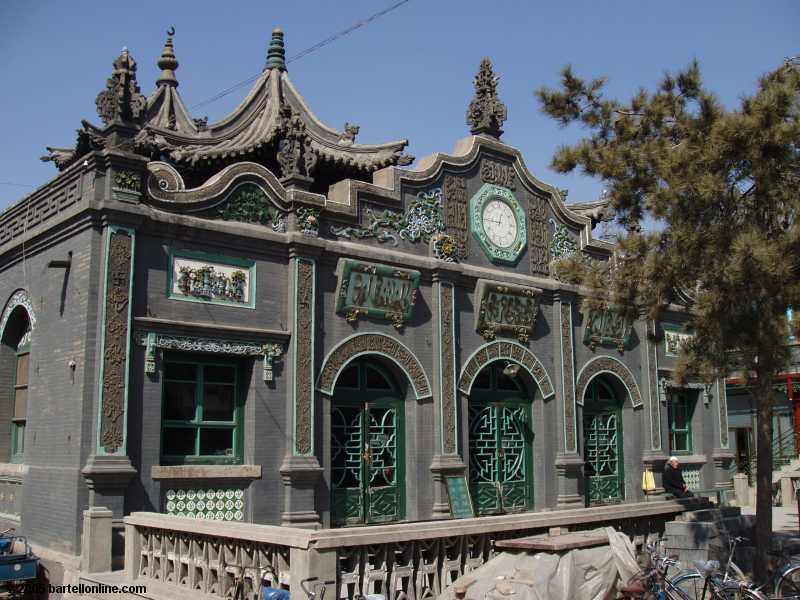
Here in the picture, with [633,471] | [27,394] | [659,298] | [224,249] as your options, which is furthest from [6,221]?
Result: [633,471]

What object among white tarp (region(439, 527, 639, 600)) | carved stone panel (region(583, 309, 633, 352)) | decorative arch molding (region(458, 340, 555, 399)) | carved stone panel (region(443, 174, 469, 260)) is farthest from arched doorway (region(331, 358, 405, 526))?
white tarp (region(439, 527, 639, 600))

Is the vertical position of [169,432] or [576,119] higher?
[576,119]

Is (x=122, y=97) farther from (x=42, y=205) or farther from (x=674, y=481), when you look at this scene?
(x=674, y=481)

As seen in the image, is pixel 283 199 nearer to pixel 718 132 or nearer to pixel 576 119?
pixel 576 119

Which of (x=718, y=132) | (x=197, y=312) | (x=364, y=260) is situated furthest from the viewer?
(x=364, y=260)

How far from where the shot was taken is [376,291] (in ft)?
53.5

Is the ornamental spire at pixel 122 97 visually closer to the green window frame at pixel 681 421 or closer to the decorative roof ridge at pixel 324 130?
the decorative roof ridge at pixel 324 130

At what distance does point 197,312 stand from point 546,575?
24.6 ft

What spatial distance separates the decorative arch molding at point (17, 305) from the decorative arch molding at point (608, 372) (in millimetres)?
11400

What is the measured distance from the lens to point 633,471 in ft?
69.7

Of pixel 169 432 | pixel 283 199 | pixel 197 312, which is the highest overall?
pixel 283 199

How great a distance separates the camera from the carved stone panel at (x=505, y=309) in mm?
18078

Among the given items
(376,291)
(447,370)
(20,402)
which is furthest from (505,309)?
(20,402)

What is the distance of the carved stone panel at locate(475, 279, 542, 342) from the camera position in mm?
18078
